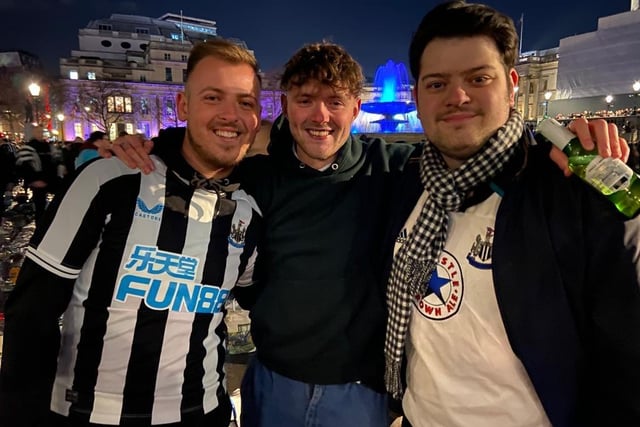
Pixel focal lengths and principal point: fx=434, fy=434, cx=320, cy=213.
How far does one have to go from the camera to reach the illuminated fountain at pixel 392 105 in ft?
101

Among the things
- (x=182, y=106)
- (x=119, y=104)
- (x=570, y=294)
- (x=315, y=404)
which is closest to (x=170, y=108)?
(x=119, y=104)

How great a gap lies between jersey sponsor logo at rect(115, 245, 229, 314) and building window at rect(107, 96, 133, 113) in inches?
2146

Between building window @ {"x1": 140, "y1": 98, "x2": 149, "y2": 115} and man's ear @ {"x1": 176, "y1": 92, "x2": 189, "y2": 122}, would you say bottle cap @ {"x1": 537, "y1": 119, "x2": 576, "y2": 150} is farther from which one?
building window @ {"x1": 140, "y1": 98, "x2": 149, "y2": 115}

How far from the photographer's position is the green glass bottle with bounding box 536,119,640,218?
59.7 inches

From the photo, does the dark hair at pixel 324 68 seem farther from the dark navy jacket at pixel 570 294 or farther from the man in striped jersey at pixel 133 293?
the dark navy jacket at pixel 570 294

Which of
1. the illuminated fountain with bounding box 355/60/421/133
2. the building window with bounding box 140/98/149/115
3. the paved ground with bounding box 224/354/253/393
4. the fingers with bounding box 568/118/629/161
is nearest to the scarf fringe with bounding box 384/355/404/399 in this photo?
the fingers with bounding box 568/118/629/161

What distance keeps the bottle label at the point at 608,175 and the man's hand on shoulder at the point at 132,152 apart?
1965 millimetres

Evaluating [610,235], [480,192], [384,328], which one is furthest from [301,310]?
[610,235]

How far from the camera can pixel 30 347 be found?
1.94 metres

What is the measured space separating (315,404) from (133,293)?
109 cm

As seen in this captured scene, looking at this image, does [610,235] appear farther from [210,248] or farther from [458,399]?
[210,248]

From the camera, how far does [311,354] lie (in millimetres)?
2266

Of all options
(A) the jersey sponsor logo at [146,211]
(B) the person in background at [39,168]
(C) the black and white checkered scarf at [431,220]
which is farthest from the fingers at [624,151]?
(B) the person in background at [39,168]

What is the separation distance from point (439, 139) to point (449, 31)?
481 mm
